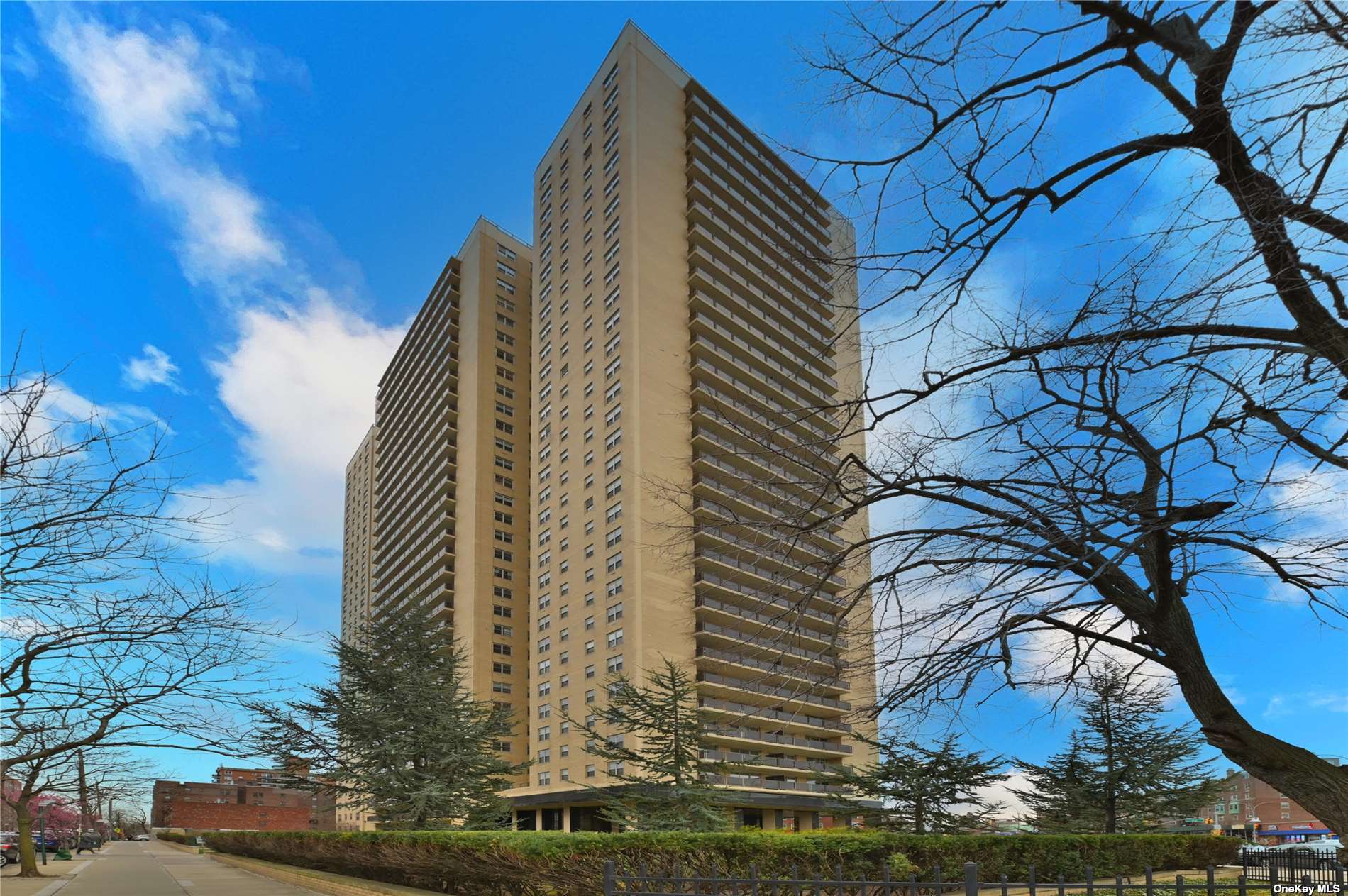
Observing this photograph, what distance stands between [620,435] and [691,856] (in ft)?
150

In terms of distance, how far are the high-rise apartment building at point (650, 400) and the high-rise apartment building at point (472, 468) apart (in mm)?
9445

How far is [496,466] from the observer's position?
80.3 m

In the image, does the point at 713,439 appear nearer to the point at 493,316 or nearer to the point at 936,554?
the point at 493,316

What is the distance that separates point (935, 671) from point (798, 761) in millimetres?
53803

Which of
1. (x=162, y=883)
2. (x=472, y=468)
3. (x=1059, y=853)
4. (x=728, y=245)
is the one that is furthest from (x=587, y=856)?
(x=472, y=468)

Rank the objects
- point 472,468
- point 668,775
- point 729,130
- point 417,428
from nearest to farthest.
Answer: point 668,775 < point 729,130 < point 472,468 < point 417,428

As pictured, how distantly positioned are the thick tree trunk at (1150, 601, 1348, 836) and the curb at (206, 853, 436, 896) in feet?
49.9

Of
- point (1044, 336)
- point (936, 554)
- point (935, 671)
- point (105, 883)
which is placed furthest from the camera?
point (105, 883)

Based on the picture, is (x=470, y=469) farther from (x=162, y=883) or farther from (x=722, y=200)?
(x=162, y=883)

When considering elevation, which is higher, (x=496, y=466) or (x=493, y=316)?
(x=493, y=316)

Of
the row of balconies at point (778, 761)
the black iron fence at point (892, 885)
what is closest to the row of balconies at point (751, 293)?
the row of balconies at point (778, 761)

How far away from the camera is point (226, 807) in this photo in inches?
5428

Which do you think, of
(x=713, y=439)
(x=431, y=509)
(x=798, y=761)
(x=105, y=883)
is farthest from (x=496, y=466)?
(x=105, y=883)

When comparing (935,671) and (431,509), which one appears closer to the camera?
(935,671)
